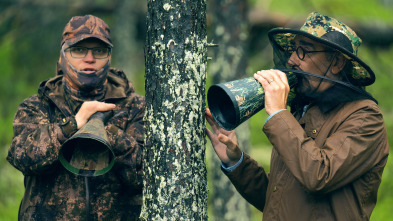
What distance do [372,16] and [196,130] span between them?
1283cm

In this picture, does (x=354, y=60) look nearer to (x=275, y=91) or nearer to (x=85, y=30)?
(x=275, y=91)

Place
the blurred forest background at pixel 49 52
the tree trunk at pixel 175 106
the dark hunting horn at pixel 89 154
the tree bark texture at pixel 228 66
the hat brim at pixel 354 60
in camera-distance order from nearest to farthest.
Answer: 1. the hat brim at pixel 354 60
2. the tree trunk at pixel 175 106
3. the dark hunting horn at pixel 89 154
4. the tree bark texture at pixel 228 66
5. the blurred forest background at pixel 49 52

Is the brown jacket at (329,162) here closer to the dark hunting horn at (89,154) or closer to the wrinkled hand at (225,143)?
the wrinkled hand at (225,143)

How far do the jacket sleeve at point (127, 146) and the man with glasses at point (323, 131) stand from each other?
1.94ft

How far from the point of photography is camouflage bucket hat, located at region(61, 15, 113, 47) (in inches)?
147

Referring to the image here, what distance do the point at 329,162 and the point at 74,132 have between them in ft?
5.17

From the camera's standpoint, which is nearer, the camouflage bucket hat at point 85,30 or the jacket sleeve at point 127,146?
the jacket sleeve at point 127,146

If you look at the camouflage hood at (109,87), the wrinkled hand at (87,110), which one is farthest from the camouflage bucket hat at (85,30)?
the wrinkled hand at (87,110)

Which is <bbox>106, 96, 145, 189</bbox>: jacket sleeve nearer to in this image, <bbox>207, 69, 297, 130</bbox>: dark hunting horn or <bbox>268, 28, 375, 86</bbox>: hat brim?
<bbox>207, 69, 297, 130</bbox>: dark hunting horn

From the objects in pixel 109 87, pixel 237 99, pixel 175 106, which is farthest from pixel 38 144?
pixel 237 99

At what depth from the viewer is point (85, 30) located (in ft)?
12.3

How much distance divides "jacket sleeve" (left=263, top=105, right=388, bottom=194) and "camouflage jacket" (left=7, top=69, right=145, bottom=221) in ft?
3.39

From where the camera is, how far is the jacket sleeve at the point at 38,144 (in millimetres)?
3465

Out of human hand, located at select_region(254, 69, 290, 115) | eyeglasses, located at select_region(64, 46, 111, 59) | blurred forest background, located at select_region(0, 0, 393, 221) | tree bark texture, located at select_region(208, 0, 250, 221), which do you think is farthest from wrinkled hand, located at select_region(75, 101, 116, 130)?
blurred forest background, located at select_region(0, 0, 393, 221)
